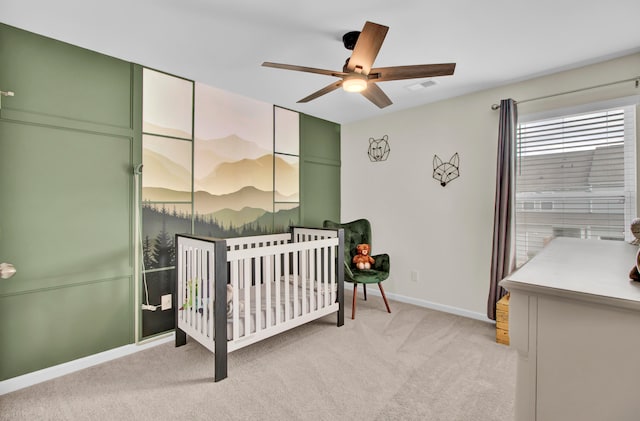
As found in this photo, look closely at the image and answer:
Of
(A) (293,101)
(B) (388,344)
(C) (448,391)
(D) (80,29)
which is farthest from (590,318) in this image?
(A) (293,101)

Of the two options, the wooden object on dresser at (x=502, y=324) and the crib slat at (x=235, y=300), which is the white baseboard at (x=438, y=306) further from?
the crib slat at (x=235, y=300)

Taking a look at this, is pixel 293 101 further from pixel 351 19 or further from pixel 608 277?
pixel 608 277

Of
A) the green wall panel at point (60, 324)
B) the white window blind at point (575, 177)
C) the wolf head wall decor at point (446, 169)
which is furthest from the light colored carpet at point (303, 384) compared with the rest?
the wolf head wall decor at point (446, 169)

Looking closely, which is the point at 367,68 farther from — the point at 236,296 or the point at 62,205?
the point at 62,205

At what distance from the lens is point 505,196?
108 inches

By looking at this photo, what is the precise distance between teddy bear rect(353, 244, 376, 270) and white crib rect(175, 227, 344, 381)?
0.49 metres

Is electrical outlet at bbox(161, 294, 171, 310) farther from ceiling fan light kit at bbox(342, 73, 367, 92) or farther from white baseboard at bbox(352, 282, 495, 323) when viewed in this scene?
white baseboard at bbox(352, 282, 495, 323)

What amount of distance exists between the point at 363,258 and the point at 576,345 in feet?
8.99

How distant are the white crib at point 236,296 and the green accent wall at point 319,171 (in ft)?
3.32

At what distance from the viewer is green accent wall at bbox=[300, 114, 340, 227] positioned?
3.81m

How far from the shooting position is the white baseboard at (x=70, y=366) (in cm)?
193

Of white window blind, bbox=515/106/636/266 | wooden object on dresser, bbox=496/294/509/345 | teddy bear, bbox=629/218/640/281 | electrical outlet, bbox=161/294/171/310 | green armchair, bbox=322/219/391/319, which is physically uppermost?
white window blind, bbox=515/106/636/266

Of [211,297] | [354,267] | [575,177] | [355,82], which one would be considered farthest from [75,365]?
[575,177]

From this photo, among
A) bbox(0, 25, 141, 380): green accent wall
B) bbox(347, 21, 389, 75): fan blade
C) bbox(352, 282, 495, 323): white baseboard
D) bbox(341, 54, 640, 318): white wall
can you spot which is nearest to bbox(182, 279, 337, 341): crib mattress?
bbox(0, 25, 141, 380): green accent wall
